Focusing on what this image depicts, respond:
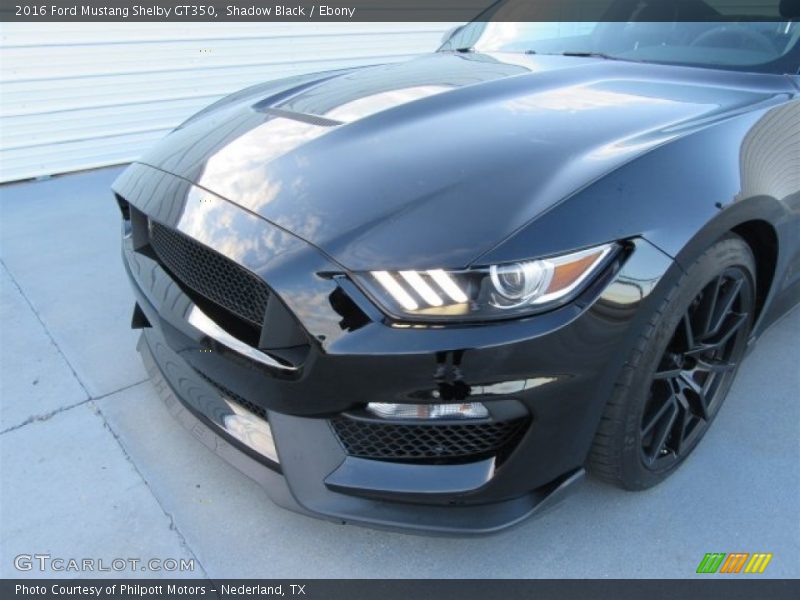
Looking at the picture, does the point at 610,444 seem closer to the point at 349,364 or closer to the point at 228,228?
the point at 349,364

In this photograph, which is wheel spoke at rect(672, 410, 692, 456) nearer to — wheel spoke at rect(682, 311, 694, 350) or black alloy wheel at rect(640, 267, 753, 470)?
black alloy wheel at rect(640, 267, 753, 470)

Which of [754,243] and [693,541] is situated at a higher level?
[754,243]

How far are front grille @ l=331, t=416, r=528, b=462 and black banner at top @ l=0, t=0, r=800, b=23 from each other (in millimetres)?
2167

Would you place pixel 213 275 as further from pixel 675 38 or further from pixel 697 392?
pixel 675 38

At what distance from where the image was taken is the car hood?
140 centimetres

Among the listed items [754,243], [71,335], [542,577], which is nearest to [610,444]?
[542,577]

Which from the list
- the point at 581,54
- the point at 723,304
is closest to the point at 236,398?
the point at 723,304

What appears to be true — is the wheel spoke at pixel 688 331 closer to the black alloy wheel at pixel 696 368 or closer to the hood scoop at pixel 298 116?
the black alloy wheel at pixel 696 368

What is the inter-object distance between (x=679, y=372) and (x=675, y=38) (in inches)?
62.0

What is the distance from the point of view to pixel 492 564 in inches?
66.1

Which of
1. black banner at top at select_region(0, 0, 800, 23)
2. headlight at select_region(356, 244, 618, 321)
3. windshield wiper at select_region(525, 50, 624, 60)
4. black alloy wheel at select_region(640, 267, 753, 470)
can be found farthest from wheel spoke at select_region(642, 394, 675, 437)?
black banner at top at select_region(0, 0, 800, 23)

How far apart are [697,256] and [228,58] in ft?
17.7

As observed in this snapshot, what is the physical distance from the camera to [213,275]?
160cm

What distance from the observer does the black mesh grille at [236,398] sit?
158 centimetres
